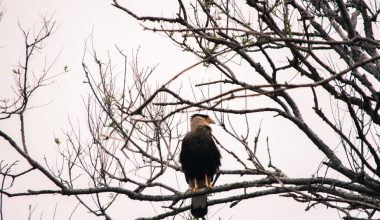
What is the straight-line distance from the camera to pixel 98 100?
4.50m

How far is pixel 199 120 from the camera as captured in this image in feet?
20.9

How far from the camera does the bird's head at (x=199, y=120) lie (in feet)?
20.6

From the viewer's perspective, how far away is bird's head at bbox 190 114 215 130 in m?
6.29

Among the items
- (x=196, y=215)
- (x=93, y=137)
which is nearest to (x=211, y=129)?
(x=196, y=215)

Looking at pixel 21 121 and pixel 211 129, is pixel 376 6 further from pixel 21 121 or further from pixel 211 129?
pixel 21 121

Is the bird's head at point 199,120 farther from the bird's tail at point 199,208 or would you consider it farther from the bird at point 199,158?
the bird's tail at point 199,208

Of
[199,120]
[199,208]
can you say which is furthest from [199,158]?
[199,208]


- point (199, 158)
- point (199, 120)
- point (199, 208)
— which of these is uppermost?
point (199, 120)

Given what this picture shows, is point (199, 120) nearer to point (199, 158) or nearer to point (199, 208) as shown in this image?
point (199, 158)

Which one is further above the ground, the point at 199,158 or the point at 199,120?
the point at 199,120

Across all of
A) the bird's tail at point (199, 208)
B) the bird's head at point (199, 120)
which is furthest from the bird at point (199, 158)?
the bird's tail at point (199, 208)

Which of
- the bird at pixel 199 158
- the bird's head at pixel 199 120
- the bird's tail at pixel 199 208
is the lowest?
the bird's tail at pixel 199 208

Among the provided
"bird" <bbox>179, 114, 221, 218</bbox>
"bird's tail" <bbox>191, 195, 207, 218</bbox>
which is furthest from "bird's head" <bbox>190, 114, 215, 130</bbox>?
"bird's tail" <bbox>191, 195, 207, 218</bbox>

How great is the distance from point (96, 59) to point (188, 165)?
5.40ft
